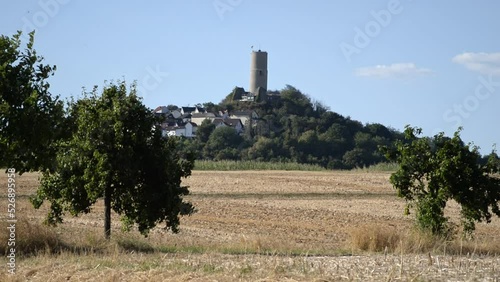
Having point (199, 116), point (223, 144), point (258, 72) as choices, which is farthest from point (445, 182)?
point (258, 72)

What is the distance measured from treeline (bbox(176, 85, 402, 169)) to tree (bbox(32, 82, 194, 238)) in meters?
83.7

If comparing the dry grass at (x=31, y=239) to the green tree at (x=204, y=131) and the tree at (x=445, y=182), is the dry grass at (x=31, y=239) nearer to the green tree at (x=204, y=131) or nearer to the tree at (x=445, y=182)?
the tree at (x=445, y=182)

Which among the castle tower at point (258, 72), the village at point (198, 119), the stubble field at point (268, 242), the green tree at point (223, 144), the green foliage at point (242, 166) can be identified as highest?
the castle tower at point (258, 72)

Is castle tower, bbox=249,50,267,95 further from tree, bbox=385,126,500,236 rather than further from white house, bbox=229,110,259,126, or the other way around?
tree, bbox=385,126,500,236

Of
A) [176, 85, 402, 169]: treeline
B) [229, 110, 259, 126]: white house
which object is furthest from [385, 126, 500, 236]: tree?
[229, 110, 259, 126]: white house

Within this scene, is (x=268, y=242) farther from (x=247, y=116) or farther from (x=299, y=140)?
(x=247, y=116)

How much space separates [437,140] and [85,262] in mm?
14460

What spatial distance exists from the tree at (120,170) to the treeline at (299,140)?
83.7 meters

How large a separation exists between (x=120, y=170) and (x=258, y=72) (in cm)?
14327

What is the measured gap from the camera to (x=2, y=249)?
17000 mm

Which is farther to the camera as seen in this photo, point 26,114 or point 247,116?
point 247,116

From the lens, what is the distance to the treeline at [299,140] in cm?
11688

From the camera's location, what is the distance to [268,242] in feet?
65.0

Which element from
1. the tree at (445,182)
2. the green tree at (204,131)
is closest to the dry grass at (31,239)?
the tree at (445,182)
